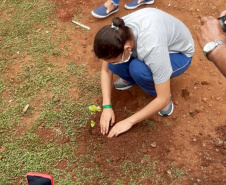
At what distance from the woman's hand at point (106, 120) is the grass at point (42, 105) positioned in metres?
0.21

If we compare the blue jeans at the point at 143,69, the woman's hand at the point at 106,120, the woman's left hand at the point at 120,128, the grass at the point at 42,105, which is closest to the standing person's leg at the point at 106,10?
the grass at the point at 42,105

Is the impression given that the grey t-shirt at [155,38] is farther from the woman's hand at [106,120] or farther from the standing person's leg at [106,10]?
the standing person's leg at [106,10]

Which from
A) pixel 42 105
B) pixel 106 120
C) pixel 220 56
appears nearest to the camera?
pixel 220 56

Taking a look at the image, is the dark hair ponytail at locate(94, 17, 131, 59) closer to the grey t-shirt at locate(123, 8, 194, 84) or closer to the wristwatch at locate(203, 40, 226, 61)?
the grey t-shirt at locate(123, 8, 194, 84)

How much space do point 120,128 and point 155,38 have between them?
2.43 feet

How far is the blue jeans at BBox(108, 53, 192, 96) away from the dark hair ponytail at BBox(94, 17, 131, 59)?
295 millimetres

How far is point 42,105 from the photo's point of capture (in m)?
2.66

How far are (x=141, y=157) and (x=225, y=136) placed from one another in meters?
0.75

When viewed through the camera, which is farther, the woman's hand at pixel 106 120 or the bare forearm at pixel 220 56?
the woman's hand at pixel 106 120

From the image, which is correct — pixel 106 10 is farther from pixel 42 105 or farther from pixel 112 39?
pixel 112 39

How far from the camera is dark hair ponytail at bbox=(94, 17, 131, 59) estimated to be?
185 cm

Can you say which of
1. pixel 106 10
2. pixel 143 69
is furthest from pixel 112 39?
pixel 106 10

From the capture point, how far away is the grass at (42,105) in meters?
2.24

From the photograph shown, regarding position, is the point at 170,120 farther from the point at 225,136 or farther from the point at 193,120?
the point at 225,136
